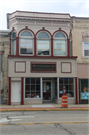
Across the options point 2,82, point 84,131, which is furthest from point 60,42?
point 84,131

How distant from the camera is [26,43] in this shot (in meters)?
18.0

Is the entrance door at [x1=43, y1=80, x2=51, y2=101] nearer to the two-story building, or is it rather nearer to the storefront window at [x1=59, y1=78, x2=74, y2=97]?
the two-story building

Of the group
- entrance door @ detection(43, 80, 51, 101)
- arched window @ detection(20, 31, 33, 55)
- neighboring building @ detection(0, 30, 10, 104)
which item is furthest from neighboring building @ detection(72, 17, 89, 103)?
neighboring building @ detection(0, 30, 10, 104)

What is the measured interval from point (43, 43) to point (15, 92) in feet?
17.1

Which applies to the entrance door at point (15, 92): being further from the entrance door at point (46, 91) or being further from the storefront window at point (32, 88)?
the entrance door at point (46, 91)

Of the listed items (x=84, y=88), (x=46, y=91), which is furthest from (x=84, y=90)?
(x=46, y=91)

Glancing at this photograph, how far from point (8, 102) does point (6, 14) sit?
880 centimetres

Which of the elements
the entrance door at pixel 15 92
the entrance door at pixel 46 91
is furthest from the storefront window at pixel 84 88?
the entrance door at pixel 15 92

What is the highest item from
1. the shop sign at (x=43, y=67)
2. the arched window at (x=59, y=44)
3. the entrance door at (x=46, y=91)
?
the arched window at (x=59, y=44)

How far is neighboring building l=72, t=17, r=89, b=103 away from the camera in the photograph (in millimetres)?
18469

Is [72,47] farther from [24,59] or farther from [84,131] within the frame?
[84,131]

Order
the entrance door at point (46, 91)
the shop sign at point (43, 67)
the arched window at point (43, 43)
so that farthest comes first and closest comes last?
1. the entrance door at point (46, 91)
2. the arched window at point (43, 43)
3. the shop sign at point (43, 67)

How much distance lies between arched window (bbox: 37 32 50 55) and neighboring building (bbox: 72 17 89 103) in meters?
2.70

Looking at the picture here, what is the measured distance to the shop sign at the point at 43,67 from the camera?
693 inches
